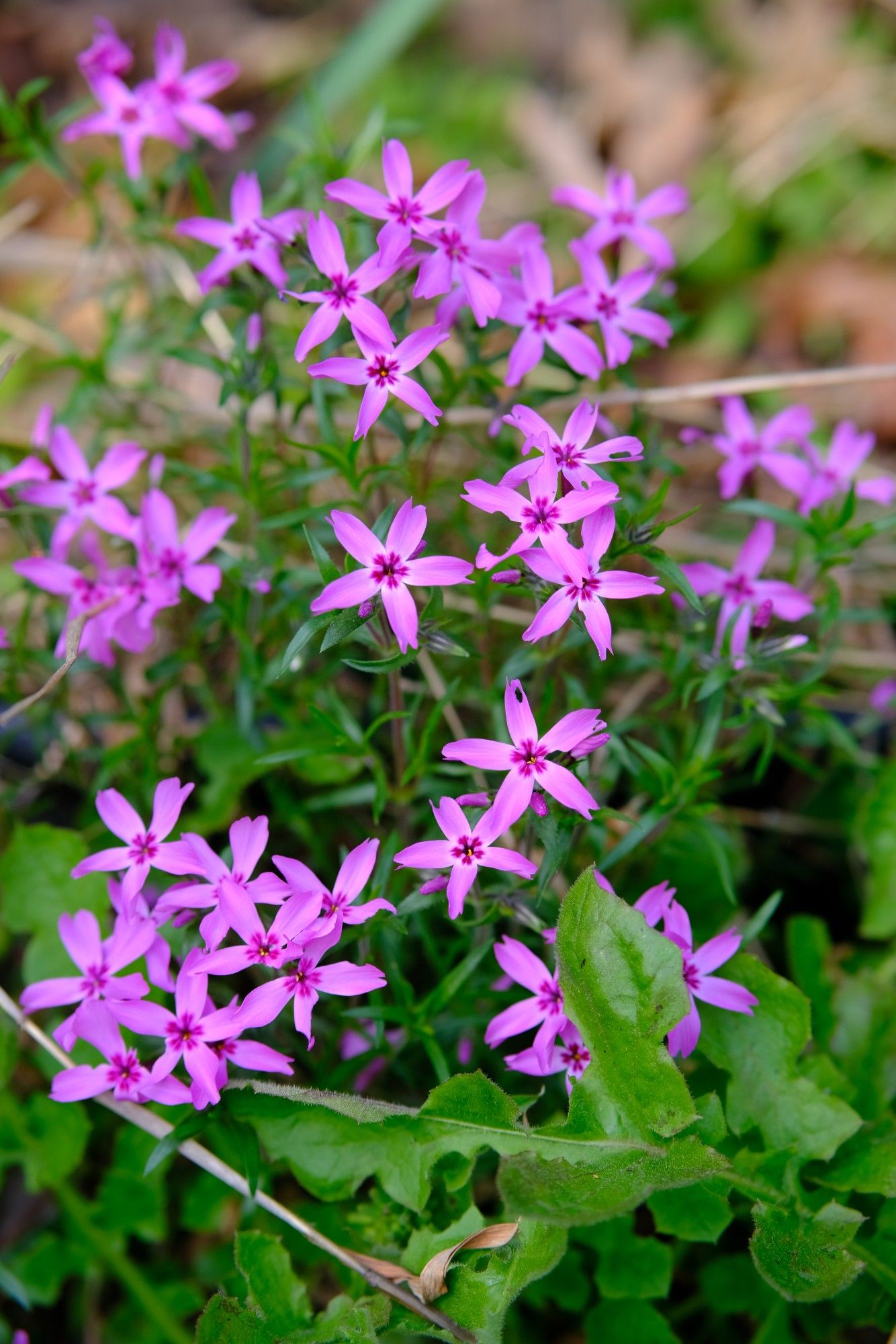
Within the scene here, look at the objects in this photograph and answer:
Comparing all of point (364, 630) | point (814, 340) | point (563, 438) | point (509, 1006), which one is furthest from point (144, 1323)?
point (814, 340)

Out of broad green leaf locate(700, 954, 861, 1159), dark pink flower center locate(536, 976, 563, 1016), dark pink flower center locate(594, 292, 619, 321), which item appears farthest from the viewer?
dark pink flower center locate(594, 292, 619, 321)

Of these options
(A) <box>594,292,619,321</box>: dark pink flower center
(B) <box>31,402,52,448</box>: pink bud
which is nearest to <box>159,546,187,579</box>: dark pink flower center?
(B) <box>31,402,52,448</box>: pink bud

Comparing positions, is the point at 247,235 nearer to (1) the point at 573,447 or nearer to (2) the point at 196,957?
(1) the point at 573,447

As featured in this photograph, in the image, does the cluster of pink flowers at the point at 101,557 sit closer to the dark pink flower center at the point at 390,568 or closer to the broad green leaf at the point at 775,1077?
the dark pink flower center at the point at 390,568

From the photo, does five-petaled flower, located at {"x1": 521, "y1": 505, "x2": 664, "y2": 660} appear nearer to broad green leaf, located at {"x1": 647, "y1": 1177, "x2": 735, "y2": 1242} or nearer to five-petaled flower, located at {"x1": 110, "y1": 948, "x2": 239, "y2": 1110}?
five-petaled flower, located at {"x1": 110, "y1": 948, "x2": 239, "y2": 1110}

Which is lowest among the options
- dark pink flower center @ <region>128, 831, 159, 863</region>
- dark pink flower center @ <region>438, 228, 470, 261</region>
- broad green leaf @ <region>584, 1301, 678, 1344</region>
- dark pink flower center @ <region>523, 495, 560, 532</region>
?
broad green leaf @ <region>584, 1301, 678, 1344</region>

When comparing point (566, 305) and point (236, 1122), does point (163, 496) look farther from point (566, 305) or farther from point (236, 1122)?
point (236, 1122)
